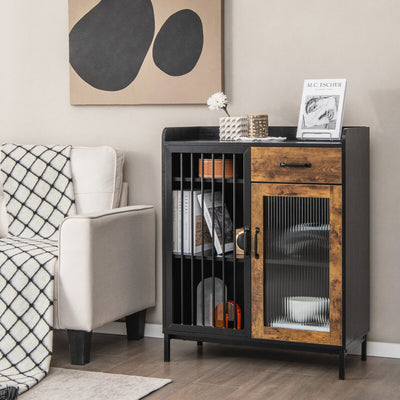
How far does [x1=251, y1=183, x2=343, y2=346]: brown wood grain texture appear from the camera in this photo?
9.18 ft

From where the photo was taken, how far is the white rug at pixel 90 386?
2.67 meters

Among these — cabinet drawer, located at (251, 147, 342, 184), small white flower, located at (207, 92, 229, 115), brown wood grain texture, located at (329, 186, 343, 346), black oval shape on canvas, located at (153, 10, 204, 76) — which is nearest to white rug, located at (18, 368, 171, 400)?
brown wood grain texture, located at (329, 186, 343, 346)

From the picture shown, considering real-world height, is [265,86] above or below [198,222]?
above

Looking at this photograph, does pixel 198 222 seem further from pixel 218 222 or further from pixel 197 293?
pixel 197 293

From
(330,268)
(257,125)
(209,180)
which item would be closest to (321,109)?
(257,125)

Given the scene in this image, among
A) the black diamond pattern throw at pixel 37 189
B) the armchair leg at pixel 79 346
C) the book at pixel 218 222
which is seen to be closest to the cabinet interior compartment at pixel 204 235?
the book at pixel 218 222

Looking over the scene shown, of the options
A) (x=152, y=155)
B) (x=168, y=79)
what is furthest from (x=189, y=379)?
(x=168, y=79)

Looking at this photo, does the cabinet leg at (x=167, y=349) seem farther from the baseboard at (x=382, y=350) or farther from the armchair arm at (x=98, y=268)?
the baseboard at (x=382, y=350)

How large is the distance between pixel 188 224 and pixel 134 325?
2.30ft

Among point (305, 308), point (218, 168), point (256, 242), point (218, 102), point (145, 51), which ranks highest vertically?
point (145, 51)

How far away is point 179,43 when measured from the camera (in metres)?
3.43

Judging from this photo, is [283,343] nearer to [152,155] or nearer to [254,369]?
[254,369]

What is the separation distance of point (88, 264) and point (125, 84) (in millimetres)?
1005

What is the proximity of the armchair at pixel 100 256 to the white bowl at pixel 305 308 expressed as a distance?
0.78 meters
